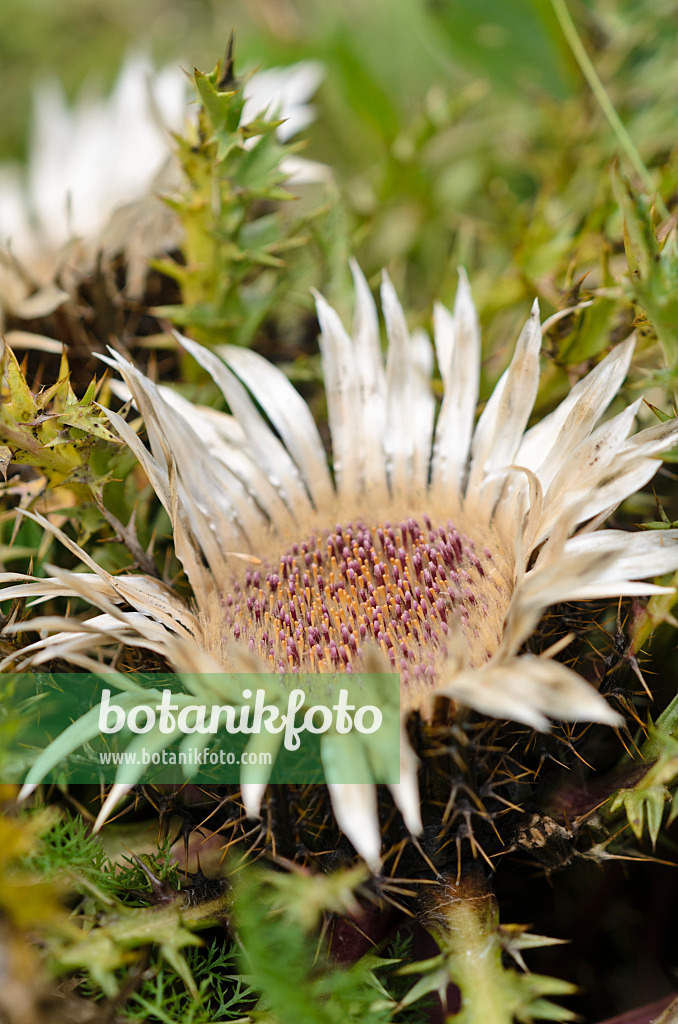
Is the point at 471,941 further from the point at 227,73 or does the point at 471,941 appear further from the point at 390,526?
the point at 227,73

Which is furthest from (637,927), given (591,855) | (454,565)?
(454,565)

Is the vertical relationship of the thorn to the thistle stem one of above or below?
above

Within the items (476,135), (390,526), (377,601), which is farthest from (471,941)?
(476,135)

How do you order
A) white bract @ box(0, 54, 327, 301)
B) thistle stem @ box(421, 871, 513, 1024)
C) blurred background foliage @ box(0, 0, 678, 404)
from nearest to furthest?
thistle stem @ box(421, 871, 513, 1024) → blurred background foliage @ box(0, 0, 678, 404) → white bract @ box(0, 54, 327, 301)

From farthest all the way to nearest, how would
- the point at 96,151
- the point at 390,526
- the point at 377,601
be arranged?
the point at 96,151 → the point at 390,526 → the point at 377,601

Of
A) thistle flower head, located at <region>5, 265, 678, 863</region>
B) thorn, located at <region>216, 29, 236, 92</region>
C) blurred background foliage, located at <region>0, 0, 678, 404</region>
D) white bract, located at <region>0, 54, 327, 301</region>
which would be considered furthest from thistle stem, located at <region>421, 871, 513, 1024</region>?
white bract, located at <region>0, 54, 327, 301</region>

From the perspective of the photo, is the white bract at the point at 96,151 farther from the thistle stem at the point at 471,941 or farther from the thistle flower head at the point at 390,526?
the thistle stem at the point at 471,941

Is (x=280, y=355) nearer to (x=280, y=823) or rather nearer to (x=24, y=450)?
(x=24, y=450)

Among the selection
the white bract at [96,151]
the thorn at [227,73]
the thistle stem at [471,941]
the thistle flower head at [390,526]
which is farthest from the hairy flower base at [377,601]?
the white bract at [96,151]

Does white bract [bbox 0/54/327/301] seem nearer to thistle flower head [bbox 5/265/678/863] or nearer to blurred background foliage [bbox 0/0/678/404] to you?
blurred background foliage [bbox 0/0/678/404]
